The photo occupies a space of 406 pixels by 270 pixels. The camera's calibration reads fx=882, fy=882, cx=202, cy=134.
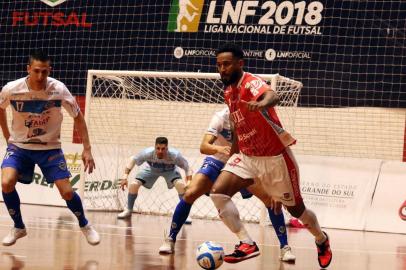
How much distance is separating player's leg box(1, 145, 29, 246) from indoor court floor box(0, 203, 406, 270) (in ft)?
0.50

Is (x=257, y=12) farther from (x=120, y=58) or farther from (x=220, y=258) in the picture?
(x=220, y=258)

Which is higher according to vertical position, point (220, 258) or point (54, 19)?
point (54, 19)

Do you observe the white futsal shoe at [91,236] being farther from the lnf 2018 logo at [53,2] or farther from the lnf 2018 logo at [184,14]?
the lnf 2018 logo at [53,2]

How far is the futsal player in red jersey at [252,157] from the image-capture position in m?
7.62

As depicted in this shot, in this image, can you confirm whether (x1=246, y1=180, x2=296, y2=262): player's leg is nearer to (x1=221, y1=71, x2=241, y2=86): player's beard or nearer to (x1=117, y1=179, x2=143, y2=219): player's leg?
(x1=221, y1=71, x2=241, y2=86): player's beard

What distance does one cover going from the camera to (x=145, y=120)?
59.1 ft

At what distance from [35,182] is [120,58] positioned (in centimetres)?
562

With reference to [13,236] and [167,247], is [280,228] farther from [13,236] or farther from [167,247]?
[13,236]

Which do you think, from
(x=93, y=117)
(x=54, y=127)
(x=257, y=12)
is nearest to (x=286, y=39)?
(x=257, y=12)

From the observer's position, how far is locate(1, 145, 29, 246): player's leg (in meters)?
8.47

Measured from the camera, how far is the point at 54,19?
901 inches

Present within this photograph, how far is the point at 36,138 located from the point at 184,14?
13.7m

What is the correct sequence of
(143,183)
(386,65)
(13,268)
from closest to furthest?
1. (13,268)
2. (143,183)
3. (386,65)

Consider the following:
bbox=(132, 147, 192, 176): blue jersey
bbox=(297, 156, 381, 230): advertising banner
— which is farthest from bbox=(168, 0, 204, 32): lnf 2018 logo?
bbox=(297, 156, 381, 230): advertising banner
